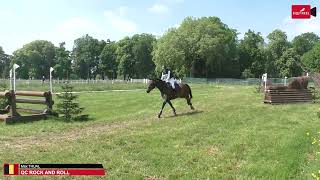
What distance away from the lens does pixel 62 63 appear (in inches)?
5728

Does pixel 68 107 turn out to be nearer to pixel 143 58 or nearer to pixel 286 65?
pixel 286 65

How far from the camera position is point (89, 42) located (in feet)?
498

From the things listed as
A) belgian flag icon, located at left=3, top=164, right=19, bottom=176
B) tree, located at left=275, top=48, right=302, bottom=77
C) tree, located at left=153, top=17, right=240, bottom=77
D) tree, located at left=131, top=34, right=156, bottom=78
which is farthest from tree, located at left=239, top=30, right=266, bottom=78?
belgian flag icon, located at left=3, top=164, right=19, bottom=176

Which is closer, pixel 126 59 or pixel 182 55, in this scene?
pixel 182 55

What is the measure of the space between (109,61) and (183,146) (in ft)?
435

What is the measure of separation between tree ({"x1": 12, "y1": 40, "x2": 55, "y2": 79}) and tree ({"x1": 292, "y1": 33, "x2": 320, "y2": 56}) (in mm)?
73632

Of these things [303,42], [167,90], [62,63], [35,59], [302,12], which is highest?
[303,42]

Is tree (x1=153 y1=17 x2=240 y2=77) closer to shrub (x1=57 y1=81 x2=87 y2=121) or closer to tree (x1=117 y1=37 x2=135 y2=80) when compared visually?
tree (x1=117 y1=37 x2=135 y2=80)

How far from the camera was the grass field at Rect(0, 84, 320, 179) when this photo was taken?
400 inches

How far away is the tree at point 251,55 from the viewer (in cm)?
10962

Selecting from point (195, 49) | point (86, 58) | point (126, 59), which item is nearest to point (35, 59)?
point (86, 58)

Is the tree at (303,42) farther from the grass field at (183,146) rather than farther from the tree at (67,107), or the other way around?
the grass field at (183,146)

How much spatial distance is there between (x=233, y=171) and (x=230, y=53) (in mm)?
97941

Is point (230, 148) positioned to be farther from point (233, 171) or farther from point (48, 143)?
point (48, 143)
